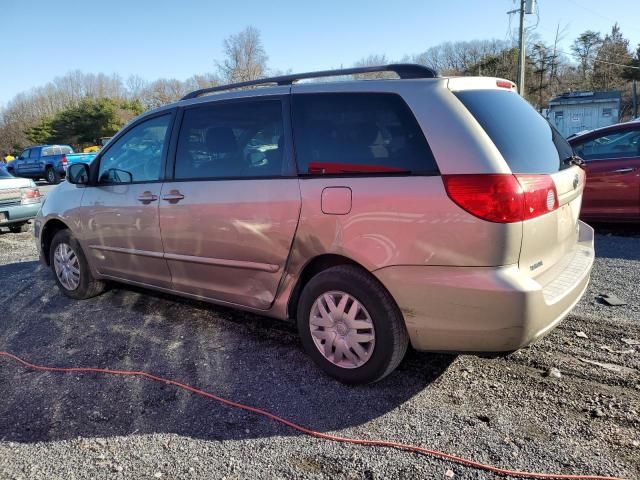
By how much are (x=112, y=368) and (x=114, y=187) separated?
1593 millimetres

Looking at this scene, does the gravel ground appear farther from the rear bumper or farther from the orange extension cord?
the rear bumper

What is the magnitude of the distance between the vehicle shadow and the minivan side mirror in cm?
117

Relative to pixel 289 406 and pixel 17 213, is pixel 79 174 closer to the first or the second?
pixel 289 406

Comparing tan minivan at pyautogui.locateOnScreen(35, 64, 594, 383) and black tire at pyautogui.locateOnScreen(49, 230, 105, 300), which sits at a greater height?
tan minivan at pyautogui.locateOnScreen(35, 64, 594, 383)

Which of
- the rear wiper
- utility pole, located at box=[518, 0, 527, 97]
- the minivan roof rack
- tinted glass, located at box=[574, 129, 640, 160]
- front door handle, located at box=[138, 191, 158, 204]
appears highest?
utility pole, located at box=[518, 0, 527, 97]

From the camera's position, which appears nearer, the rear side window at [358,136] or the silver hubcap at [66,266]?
the rear side window at [358,136]

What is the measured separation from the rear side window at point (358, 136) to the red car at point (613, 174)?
16.2ft

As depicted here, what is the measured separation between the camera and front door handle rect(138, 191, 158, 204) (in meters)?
3.89

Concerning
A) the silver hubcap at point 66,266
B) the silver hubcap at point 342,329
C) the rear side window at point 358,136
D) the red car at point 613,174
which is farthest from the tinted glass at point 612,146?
the silver hubcap at point 66,266

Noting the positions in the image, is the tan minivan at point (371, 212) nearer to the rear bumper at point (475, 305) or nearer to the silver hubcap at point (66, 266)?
the rear bumper at point (475, 305)

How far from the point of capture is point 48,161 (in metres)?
24.1

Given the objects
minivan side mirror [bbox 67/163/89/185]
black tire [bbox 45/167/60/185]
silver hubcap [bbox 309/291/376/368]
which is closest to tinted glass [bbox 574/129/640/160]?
silver hubcap [bbox 309/291/376/368]

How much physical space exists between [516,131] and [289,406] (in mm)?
2001

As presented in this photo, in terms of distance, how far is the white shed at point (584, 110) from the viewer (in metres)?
33.4
